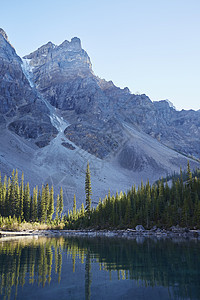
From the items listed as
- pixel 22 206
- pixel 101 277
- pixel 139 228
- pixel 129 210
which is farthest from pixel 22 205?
pixel 101 277

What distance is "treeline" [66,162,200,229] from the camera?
6490cm

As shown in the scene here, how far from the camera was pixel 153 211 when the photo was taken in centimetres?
7238

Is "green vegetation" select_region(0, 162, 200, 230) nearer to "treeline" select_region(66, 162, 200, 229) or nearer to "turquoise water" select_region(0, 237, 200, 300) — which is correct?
"treeline" select_region(66, 162, 200, 229)

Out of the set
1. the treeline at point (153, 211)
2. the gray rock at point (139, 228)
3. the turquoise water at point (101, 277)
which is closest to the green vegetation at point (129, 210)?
the treeline at point (153, 211)

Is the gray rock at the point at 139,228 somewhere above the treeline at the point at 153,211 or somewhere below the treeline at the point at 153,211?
below

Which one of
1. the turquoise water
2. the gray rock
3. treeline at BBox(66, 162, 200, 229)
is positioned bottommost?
the turquoise water

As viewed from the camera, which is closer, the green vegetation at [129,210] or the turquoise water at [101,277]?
the turquoise water at [101,277]

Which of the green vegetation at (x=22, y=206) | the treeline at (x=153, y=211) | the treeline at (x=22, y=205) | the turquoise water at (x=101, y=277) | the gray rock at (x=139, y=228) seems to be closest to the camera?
the turquoise water at (x=101, y=277)

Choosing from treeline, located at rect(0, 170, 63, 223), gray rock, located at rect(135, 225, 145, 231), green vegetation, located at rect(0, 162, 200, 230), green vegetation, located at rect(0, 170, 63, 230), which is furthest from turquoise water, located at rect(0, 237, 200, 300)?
treeline, located at rect(0, 170, 63, 223)

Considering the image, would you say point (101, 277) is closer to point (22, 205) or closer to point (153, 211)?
point (153, 211)

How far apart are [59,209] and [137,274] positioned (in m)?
90.5

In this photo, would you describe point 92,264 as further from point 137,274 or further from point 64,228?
point 64,228

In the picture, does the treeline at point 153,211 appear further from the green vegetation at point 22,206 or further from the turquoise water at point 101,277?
the turquoise water at point 101,277

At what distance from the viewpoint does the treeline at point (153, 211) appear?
6490 centimetres
